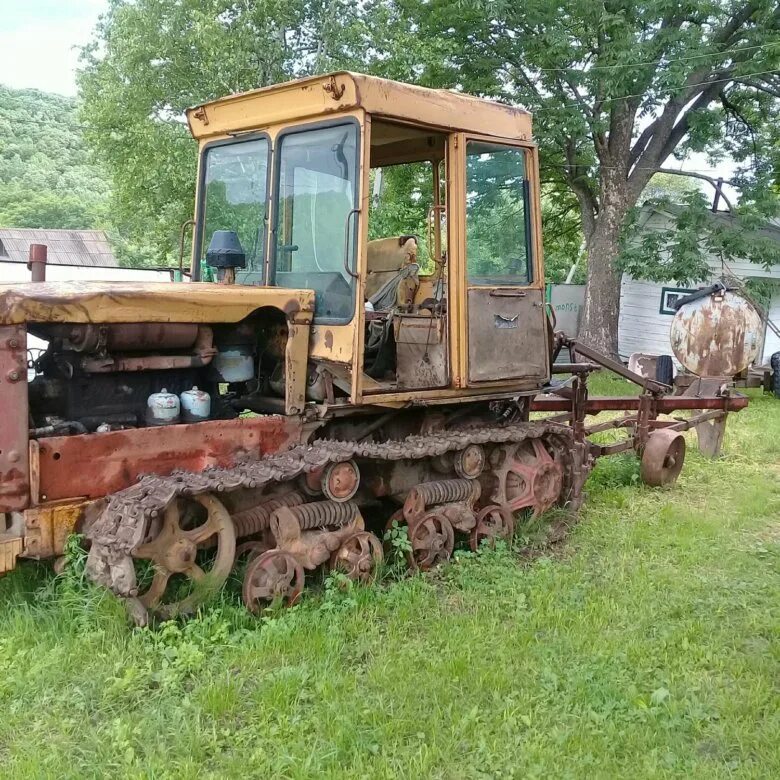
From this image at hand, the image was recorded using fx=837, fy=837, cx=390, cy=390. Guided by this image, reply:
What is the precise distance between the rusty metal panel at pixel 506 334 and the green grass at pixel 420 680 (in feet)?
4.01

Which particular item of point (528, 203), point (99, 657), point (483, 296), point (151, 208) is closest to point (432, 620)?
point (99, 657)

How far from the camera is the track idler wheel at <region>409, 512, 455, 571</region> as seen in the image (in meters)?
5.08

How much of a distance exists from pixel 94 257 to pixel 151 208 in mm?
12167

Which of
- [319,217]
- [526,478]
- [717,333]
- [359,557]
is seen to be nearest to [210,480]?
[359,557]

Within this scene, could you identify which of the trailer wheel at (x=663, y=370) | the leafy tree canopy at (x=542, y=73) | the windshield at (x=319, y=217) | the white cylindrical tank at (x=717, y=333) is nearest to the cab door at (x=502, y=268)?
the windshield at (x=319, y=217)

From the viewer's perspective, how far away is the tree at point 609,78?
12.8 meters

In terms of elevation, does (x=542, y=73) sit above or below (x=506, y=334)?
above

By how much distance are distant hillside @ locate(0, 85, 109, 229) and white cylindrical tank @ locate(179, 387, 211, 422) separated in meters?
27.7

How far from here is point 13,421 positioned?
3.84 metres

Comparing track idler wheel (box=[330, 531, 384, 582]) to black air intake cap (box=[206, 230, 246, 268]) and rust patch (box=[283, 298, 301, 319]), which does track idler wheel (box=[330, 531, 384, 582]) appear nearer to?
rust patch (box=[283, 298, 301, 319])

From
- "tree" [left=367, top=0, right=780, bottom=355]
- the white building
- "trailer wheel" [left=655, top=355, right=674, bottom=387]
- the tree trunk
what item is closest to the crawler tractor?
"trailer wheel" [left=655, top=355, right=674, bottom=387]

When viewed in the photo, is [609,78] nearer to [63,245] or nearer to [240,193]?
[240,193]

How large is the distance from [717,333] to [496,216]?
6114mm

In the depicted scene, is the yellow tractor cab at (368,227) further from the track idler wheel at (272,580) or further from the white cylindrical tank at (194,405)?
the track idler wheel at (272,580)
